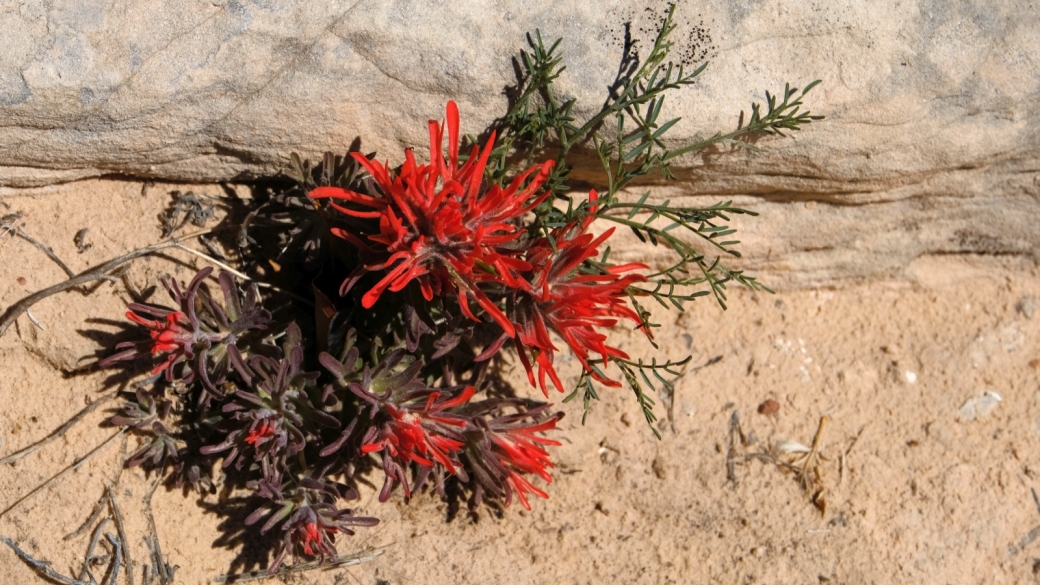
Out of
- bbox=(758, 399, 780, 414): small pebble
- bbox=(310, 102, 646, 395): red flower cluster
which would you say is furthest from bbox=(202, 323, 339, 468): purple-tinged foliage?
bbox=(758, 399, 780, 414): small pebble

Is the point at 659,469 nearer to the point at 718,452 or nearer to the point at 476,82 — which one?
the point at 718,452

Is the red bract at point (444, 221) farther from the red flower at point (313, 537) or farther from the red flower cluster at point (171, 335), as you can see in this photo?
the red flower at point (313, 537)

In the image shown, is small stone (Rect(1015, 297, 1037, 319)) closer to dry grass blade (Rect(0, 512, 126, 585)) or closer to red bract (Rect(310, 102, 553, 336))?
red bract (Rect(310, 102, 553, 336))

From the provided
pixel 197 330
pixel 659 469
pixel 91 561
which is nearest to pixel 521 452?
pixel 659 469

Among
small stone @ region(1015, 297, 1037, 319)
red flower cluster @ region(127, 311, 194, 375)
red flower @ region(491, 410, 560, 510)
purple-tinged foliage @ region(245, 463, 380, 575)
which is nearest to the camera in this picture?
red flower cluster @ region(127, 311, 194, 375)

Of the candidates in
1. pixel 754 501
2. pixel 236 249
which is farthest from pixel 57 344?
pixel 754 501

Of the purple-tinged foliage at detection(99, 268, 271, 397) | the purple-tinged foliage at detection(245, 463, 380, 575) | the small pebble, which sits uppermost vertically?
the purple-tinged foliage at detection(99, 268, 271, 397)

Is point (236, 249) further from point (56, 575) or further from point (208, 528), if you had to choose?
point (56, 575)
